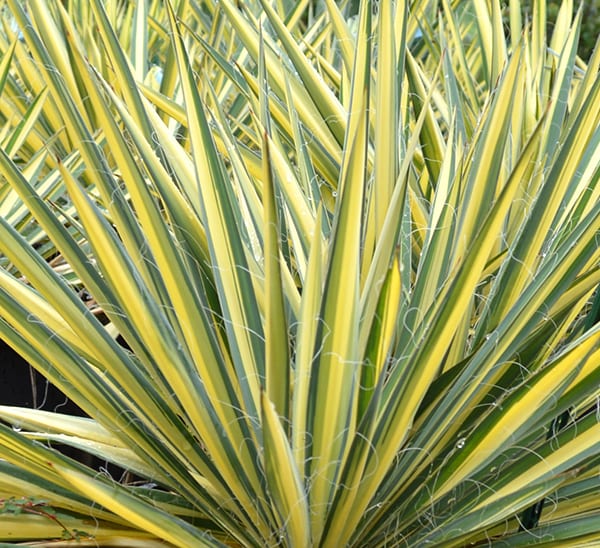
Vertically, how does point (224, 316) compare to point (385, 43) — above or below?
below

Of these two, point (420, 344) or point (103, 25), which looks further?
point (103, 25)

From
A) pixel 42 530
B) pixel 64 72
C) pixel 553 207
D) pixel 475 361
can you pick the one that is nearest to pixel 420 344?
pixel 475 361

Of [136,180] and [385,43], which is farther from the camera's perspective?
[385,43]

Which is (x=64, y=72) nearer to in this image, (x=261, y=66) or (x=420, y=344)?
(x=261, y=66)

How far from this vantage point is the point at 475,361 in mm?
956

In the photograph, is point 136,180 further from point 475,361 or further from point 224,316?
point 475,361

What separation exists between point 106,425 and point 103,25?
1.80 feet

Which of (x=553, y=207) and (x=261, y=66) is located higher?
(x=261, y=66)

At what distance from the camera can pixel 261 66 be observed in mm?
1266

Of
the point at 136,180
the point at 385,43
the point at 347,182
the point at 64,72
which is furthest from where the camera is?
the point at 64,72

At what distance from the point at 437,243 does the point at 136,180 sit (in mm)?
376

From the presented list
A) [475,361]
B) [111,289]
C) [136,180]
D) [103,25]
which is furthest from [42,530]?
[103,25]

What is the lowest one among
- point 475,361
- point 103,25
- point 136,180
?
point 475,361

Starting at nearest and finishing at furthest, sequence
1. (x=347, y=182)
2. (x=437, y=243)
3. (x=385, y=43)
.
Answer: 1. (x=347, y=182)
2. (x=437, y=243)
3. (x=385, y=43)
